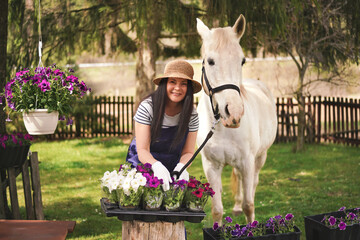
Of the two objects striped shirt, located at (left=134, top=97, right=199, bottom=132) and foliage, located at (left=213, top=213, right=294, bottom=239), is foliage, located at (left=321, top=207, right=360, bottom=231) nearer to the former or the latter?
foliage, located at (left=213, top=213, right=294, bottom=239)

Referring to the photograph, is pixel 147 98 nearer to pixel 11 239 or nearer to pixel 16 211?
pixel 11 239

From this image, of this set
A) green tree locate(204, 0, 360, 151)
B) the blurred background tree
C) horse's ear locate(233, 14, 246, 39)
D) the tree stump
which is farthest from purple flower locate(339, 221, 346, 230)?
the blurred background tree

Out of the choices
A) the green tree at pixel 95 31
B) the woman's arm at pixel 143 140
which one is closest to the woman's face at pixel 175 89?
the woman's arm at pixel 143 140

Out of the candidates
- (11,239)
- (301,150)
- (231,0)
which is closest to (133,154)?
(11,239)

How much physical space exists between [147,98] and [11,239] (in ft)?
4.70

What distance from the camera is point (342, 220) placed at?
3533 millimetres

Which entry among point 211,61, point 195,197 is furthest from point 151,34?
point 195,197

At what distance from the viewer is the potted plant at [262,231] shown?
10.8ft

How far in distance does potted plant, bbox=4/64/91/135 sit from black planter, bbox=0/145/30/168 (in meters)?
0.63

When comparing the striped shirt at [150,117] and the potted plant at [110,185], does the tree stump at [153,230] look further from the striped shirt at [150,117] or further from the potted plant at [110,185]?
the striped shirt at [150,117]

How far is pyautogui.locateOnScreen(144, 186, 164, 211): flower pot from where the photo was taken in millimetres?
2807

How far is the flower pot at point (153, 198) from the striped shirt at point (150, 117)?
0.65m

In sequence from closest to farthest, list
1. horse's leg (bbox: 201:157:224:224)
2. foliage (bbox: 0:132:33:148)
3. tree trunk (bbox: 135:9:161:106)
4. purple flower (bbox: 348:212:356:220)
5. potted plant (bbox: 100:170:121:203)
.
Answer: potted plant (bbox: 100:170:121:203), purple flower (bbox: 348:212:356:220), foliage (bbox: 0:132:33:148), horse's leg (bbox: 201:157:224:224), tree trunk (bbox: 135:9:161:106)

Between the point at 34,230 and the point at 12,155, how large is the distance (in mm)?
1460
